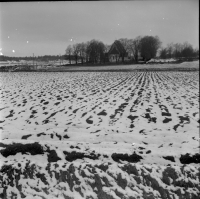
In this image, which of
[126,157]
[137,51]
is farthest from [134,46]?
[126,157]

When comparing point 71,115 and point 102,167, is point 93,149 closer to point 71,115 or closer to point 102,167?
point 102,167

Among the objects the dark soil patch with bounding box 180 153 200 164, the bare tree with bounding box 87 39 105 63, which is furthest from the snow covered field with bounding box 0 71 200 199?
the bare tree with bounding box 87 39 105 63

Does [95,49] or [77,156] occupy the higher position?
[95,49]

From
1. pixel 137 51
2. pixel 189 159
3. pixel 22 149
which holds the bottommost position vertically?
pixel 189 159

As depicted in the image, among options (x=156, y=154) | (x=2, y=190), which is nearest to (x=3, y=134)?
(x=2, y=190)

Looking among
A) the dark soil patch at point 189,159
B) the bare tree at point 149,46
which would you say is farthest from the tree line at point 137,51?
the dark soil patch at point 189,159

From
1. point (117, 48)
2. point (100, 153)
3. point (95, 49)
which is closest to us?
point (100, 153)

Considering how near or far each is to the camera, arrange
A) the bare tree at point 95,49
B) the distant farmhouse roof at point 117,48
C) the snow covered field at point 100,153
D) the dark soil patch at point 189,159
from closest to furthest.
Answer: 1. the snow covered field at point 100,153
2. the dark soil patch at point 189,159
3. the distant farmhouse roof at point 117,48
4. the bare tree at point 95,49

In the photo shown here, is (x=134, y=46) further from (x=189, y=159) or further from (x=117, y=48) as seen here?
(x=189, y=159)

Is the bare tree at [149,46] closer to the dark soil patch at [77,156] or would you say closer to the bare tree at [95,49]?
the bare tree at [95,49]

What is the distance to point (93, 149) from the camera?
262 centimetres

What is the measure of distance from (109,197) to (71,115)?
7.79ft

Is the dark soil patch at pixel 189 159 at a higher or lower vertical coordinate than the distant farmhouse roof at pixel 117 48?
lower

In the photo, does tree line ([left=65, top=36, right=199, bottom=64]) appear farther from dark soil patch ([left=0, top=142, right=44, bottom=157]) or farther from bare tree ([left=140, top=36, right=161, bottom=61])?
dark soil patch ([left=0, top=142, right=44, bottom=157])
